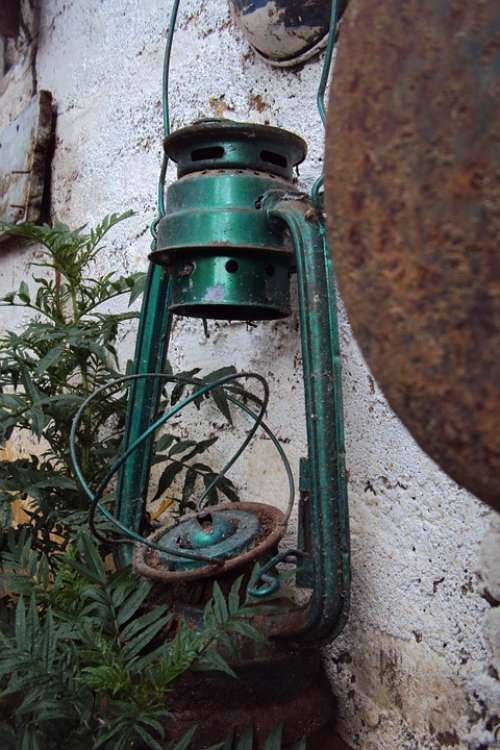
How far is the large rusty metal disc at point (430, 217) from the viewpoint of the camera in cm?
41

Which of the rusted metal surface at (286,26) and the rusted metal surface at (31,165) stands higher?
the rusted metal surface at (31,165)

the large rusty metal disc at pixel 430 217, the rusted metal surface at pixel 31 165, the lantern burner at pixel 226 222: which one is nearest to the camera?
the large rusty metal disc at pixel 430 217

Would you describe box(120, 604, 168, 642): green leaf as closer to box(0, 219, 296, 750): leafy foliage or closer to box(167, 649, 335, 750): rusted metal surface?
box(0, 219, 296, 750): leafy foliage

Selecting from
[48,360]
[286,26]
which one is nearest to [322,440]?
[48,360]

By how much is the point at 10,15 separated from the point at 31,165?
0.84m

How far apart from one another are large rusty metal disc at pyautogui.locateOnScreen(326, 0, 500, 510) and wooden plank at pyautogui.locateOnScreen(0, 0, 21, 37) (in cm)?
322

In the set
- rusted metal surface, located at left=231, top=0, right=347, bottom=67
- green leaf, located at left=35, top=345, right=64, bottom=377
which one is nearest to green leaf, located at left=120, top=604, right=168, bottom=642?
green leaf, located at left=35, top=345, right=64, bottom=377

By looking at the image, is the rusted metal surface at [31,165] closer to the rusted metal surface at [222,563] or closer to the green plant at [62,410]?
the green plant at [62,410]

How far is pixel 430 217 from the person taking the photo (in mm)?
434

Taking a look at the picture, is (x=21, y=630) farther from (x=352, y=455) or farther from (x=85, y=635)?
(x=352, y=455)

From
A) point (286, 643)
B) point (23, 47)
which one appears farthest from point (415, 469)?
point (23, 47)

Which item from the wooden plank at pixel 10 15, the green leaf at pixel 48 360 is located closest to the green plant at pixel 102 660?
the green leaf at pixel 48 360

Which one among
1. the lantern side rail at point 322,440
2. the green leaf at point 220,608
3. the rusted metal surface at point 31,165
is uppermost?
the rusted metal surface at point 31,165

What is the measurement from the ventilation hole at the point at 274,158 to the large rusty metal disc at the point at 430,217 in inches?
36.3
